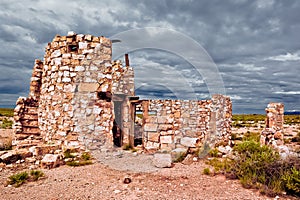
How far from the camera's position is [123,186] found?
18.4 ft

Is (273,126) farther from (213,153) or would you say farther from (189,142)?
(189,142)

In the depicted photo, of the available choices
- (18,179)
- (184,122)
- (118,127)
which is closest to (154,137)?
(184,122)

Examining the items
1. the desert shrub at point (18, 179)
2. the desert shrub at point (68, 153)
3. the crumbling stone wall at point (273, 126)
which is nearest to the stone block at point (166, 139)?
the desert shrub at point (68, 153)

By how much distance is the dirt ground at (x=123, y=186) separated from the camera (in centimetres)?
504

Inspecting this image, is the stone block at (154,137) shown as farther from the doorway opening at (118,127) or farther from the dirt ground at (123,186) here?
the doorway opening at (118,127)

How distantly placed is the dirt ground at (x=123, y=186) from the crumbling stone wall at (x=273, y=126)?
19.5 ft

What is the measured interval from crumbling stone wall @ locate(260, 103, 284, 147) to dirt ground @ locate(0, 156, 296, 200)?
234 inches

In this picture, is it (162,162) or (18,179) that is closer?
(18,179)

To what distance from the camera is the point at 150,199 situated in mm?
4852

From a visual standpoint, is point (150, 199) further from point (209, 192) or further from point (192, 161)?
point (192, 161)

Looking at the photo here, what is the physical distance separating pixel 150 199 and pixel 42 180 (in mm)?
2920

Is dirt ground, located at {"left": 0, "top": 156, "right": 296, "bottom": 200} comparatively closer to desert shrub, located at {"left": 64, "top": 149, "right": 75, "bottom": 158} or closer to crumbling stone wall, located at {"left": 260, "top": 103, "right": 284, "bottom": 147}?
desert shrub, located at {"left": 64, "top": 149, "right": 75, "bottom": 158}

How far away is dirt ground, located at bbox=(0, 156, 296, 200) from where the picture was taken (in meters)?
5.04

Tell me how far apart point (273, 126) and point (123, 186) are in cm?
894
